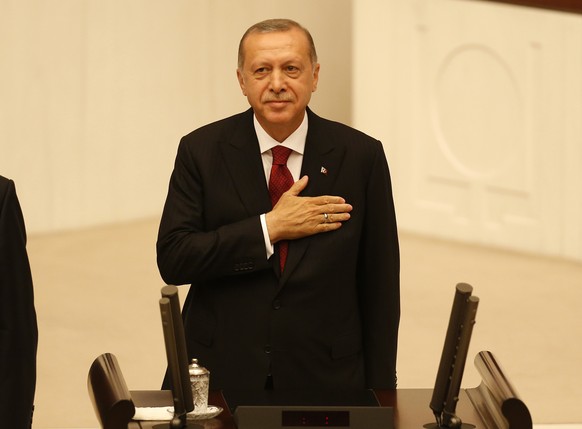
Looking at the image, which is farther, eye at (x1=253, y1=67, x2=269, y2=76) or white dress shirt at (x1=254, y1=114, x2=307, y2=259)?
white dress shirt at (x1=254, y1=114, x2=307, y2=259)

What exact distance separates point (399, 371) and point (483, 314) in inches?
45.2

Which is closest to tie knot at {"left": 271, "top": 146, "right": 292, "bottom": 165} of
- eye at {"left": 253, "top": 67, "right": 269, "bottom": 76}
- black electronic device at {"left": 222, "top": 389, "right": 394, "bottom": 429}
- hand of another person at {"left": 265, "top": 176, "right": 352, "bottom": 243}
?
hand of another person at {"left": 265, "top": 176, "right": 352, "bottom": 243}

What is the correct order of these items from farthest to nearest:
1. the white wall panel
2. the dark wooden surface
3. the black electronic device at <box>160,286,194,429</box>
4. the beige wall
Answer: the beige wall, the white wall panel, the dark wooden surface, the black electronic device at <box>160,286,194,429</box>

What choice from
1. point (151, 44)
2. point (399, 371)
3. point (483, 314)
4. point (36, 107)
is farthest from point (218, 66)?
point (399, 371)

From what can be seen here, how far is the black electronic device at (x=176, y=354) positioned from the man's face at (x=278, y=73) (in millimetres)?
852

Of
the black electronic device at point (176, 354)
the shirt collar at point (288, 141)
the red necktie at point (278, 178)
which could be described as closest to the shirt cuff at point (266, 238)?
the red necktie at point (278, 178)

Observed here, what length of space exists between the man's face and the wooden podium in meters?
0.82

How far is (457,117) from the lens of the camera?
9273mm

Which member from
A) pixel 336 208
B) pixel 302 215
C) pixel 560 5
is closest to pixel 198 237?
pixel 302 215

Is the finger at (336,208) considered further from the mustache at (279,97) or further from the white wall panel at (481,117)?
the white wall panel at (481,117)

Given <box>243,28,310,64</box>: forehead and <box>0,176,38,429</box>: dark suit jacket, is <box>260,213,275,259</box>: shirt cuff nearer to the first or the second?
<box>243,28,310,64</box>: forehead

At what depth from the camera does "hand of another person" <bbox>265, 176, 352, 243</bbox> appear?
3.78 m

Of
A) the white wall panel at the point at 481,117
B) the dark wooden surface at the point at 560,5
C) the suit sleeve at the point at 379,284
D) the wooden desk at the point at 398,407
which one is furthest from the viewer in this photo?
the white wall panel at the point at 481,117

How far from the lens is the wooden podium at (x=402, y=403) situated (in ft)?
10.2
